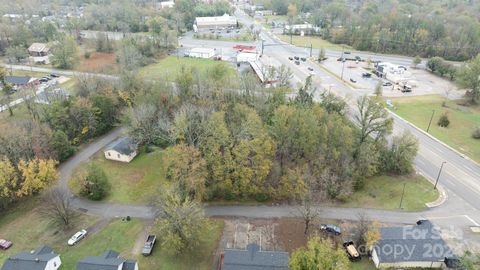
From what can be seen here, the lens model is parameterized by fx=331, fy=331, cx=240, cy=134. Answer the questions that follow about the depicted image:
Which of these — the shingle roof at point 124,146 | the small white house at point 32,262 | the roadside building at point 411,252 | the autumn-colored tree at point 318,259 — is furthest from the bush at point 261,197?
the small white house at point 32,262

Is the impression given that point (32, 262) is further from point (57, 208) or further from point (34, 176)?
point (34, 176)

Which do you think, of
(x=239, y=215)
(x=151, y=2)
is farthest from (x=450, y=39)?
(x=151, y=2)

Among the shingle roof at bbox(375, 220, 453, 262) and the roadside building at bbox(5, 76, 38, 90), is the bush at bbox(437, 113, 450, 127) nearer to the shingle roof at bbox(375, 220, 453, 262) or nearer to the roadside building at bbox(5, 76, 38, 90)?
the shingle roof at bbox(375, 220, 453, 262)

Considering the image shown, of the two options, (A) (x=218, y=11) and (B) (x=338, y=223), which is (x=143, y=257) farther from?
(A) (x=218, y=11)

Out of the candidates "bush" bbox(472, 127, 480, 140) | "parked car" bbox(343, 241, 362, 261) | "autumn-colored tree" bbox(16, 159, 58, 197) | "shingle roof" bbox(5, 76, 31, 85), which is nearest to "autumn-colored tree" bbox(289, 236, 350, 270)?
"parked car" bbox(343, 241, 362, 261)

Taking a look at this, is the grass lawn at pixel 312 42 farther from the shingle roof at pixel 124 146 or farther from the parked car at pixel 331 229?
the parked car at pixel 331 229
